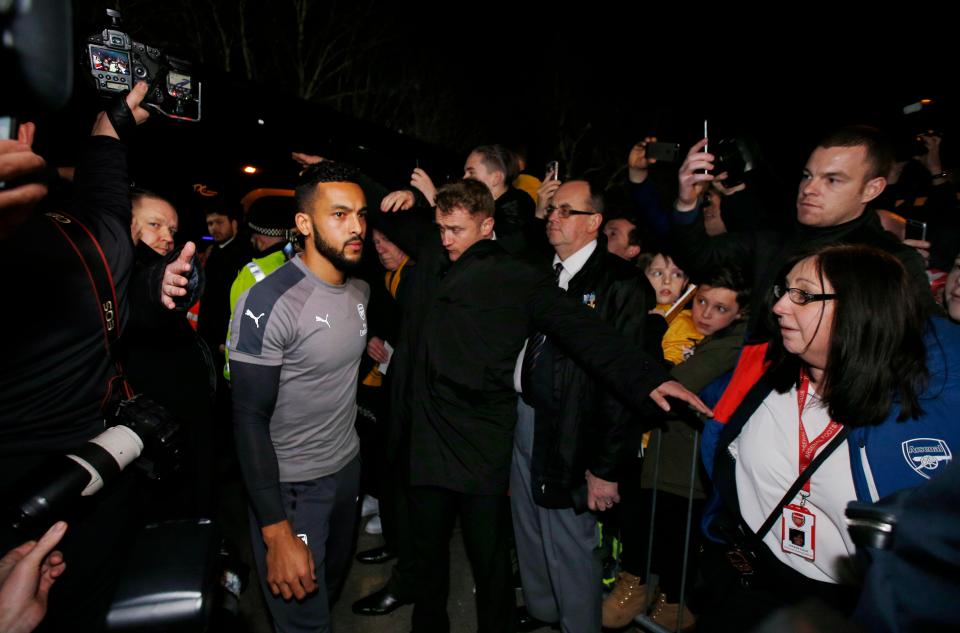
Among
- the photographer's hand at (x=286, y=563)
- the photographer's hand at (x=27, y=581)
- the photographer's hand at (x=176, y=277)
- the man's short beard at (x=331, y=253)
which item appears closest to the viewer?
the photographer's hand at (x=27, y=581)

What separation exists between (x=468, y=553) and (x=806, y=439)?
171cm

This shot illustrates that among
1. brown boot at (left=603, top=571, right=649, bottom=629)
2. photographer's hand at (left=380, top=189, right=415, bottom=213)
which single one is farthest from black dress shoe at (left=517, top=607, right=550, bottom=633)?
photographer's hand at (left=380, top=189, right=415, bottom=213)

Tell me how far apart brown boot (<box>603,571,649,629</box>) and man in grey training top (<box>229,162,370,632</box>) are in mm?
1700

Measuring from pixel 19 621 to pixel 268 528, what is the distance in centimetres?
104

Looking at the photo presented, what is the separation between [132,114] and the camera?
1968 millimetres

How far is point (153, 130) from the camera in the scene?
10227 mm

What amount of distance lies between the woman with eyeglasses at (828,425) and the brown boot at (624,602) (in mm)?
1242

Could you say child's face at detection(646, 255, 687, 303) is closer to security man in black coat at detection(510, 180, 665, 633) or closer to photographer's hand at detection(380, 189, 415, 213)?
security man in black coat at detection(510, 180, 665, 633)

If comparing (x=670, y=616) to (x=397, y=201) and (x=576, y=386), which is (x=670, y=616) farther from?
(x=397, y=201)

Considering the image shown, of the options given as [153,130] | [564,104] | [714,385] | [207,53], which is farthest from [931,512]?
[564,104]

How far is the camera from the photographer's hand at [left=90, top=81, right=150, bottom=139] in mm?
1907

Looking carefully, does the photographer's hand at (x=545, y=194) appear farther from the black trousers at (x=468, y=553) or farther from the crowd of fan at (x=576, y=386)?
the black trousers at (x=468, y=553)

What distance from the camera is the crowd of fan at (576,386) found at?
1.59 m

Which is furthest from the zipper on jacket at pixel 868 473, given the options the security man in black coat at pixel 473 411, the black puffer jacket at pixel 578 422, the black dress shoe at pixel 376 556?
the black dress shoe at pixel 376 556
